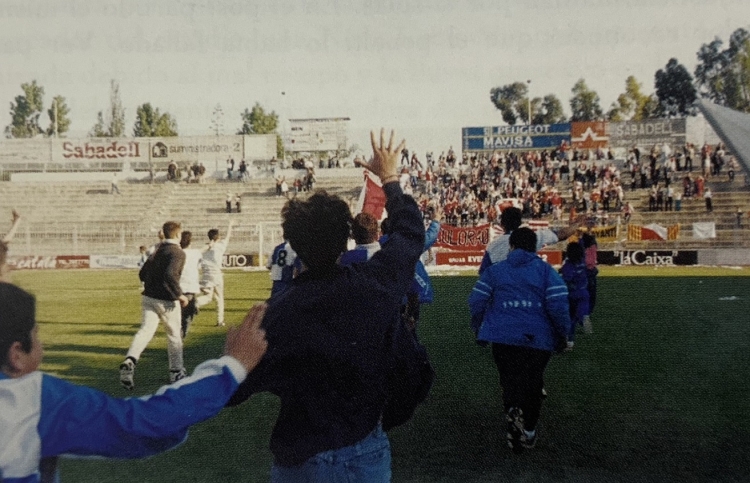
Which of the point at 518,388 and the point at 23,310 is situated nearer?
the point at 23,310

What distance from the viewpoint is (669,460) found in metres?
5.74

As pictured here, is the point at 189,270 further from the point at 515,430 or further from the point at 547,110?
the point at 547,110

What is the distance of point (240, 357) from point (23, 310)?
557 millimetres

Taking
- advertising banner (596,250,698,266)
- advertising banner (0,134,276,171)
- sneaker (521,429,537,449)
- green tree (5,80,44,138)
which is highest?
green tree (5,80,44,138)

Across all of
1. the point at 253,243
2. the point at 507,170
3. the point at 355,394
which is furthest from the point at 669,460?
the point at 507,170

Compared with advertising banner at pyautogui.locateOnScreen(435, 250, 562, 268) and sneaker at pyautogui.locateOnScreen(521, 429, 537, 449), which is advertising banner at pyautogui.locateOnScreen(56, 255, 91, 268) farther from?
sneaker at pyautogui.locateOnScreen(521, 429, 537, 449)

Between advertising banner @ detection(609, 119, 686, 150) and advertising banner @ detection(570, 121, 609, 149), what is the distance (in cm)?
59

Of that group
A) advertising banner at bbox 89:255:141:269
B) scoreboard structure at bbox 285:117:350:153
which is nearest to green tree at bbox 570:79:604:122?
scoreboard structure at bbox 285:117:350:153

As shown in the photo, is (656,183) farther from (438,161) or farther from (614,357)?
(614,357)

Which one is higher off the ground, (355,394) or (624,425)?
(355,394)

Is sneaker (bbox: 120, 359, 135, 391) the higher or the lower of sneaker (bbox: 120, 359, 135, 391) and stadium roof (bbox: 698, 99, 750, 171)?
the lower

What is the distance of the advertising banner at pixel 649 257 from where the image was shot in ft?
104

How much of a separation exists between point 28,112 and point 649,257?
128 feet

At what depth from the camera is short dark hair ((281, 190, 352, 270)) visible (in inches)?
108
